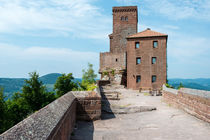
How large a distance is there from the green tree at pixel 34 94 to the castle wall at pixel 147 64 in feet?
46.9

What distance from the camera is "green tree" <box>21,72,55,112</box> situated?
32.0 m

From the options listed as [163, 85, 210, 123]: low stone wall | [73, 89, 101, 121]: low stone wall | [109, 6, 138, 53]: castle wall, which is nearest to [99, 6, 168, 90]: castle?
[109, 6, 138, 53]: castle wall

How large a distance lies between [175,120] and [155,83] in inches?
A: 903

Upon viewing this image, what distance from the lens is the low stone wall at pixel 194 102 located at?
8.07 meters

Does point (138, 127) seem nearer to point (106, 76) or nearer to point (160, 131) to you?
point (160, 131)

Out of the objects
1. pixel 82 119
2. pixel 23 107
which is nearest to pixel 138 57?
pixel 23 107

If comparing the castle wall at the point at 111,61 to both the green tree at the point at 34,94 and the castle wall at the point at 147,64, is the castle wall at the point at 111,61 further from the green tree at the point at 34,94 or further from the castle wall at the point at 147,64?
the green tree at the point at 34,94

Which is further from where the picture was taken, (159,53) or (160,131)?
(159,53)

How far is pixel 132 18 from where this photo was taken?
140ft

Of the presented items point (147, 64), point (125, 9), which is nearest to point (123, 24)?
point (125, 9)

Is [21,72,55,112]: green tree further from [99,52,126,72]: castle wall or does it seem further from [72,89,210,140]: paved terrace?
[72,89,210,140]: paved terrace

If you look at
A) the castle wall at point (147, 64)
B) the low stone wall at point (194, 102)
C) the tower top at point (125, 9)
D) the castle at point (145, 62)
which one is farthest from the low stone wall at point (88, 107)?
the tower top at point (125, 9)

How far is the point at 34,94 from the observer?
32.2 metres

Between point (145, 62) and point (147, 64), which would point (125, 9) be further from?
point (147, 64)
